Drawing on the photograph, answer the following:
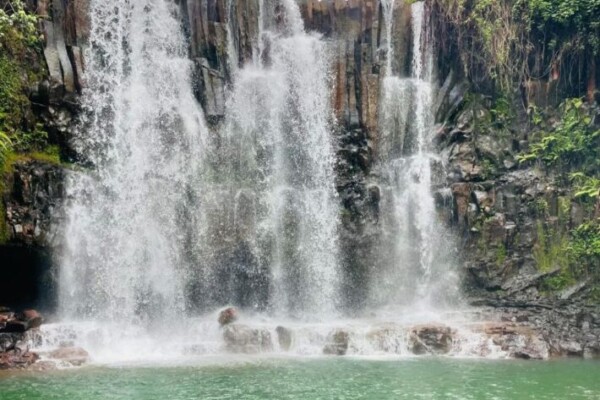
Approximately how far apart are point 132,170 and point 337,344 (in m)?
9.07

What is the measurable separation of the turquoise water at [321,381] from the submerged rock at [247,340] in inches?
60.4

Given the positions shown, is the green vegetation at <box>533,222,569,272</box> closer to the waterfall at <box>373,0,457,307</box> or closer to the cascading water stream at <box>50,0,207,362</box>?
the waterfall at <box>373,0,457,307</box>

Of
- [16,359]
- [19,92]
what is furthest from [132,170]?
[16,359]

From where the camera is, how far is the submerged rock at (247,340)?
17.5 metres

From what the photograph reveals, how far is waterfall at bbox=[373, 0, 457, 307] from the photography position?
22203 millimetres

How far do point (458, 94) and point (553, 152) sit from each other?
430cm

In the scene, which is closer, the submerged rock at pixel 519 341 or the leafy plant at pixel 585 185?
the submerged rock at pixel 519 341

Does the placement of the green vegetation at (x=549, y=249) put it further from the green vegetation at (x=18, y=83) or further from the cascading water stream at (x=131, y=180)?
the green vegetation at (x=18, y=83)

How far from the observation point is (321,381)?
13586 mm

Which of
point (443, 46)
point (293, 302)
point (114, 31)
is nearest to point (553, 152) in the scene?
point (443, 46)

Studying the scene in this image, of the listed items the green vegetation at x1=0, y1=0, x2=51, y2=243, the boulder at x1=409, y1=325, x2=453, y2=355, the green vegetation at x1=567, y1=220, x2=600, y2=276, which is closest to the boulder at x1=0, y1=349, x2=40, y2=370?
the green vegetation at x1=0, y1=0, x2=51, y2=243

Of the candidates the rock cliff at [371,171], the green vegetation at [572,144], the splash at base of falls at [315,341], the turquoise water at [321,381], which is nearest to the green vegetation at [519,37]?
the rock cliff at [371,171]

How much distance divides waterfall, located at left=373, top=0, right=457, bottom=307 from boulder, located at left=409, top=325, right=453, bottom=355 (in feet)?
13.4

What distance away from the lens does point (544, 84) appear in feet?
75.3
